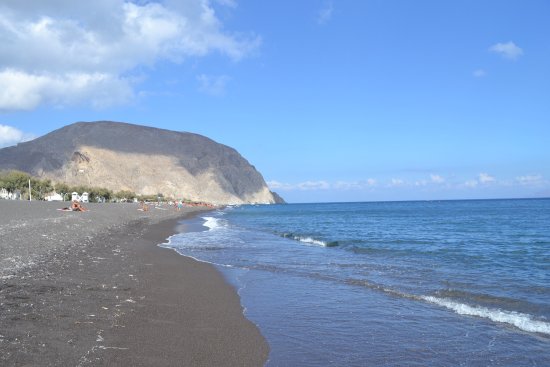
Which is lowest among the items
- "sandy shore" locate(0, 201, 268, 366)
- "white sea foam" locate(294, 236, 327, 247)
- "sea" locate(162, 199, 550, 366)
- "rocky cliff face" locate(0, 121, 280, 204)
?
"white sea foam" locate(294, 236, 327, 247)

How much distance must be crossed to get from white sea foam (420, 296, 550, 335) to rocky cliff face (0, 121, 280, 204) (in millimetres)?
150566

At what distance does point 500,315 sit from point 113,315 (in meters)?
7.29

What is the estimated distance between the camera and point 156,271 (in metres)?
12.9

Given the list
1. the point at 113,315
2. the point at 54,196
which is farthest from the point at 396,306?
the point at 54,196

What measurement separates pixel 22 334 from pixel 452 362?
575 centimetres

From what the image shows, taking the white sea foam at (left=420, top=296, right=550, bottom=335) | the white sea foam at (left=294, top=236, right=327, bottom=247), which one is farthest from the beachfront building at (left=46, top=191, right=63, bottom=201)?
the white sea foam at (left=420, top=296, right=550, bottom=335)

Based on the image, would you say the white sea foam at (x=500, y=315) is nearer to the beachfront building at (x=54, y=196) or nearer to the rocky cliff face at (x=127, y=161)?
the beachfront building at (x=54, y=196)

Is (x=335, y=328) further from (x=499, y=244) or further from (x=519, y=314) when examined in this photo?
(x=499, y=244)

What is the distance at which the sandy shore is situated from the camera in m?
5.60

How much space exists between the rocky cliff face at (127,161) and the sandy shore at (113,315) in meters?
146

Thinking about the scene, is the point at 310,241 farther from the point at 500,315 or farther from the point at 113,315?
the point at 113,315

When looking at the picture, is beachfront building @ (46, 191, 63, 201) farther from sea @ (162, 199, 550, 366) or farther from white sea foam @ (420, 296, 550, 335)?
white sea foam @ (420, 296, 550, 335)

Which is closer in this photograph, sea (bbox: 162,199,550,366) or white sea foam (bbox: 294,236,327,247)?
sea (bbox: 162,199,550,366)

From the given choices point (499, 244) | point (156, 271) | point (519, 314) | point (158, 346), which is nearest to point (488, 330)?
point (519, 314)
